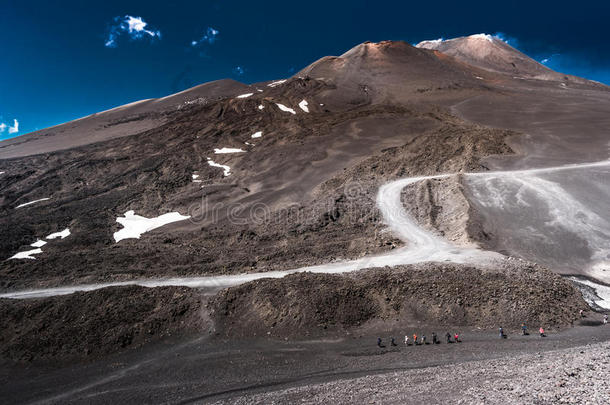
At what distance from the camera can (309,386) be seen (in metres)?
14.1

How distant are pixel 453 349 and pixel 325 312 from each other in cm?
731

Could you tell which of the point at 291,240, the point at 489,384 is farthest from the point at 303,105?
the point at 489,384

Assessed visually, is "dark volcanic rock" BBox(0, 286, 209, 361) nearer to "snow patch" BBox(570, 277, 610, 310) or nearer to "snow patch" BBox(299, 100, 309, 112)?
"snow patch" BBox(570, 277, 610, 310)

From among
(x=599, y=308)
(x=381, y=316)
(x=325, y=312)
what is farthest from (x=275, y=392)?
(x=599, y=308)

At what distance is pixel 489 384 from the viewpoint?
11.8 meters

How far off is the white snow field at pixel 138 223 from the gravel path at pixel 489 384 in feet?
90.6

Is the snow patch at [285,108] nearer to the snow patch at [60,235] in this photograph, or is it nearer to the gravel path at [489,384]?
the snow patch at [60,235]

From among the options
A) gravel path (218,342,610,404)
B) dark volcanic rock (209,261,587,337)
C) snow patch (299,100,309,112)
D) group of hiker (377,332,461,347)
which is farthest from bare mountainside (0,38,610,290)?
gravel path (218,342,610,404)

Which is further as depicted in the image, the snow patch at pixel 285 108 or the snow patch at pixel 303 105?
the snow patch at pixel 303 105

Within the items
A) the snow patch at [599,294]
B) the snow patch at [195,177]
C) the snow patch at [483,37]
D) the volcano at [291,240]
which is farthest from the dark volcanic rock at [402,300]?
the snow patch at [483,37]

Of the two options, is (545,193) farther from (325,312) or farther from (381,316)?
(325,312)

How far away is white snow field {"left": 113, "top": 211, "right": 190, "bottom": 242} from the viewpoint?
35.2 meters

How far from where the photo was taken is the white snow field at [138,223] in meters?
35.2

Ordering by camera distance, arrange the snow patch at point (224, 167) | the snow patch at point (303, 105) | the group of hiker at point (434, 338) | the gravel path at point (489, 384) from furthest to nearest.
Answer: the snow patch at point (303, 105) < the snow patch at point (224, 167) < the group of hiker at point (434, 338) < the gravel path at point (489, 384)
